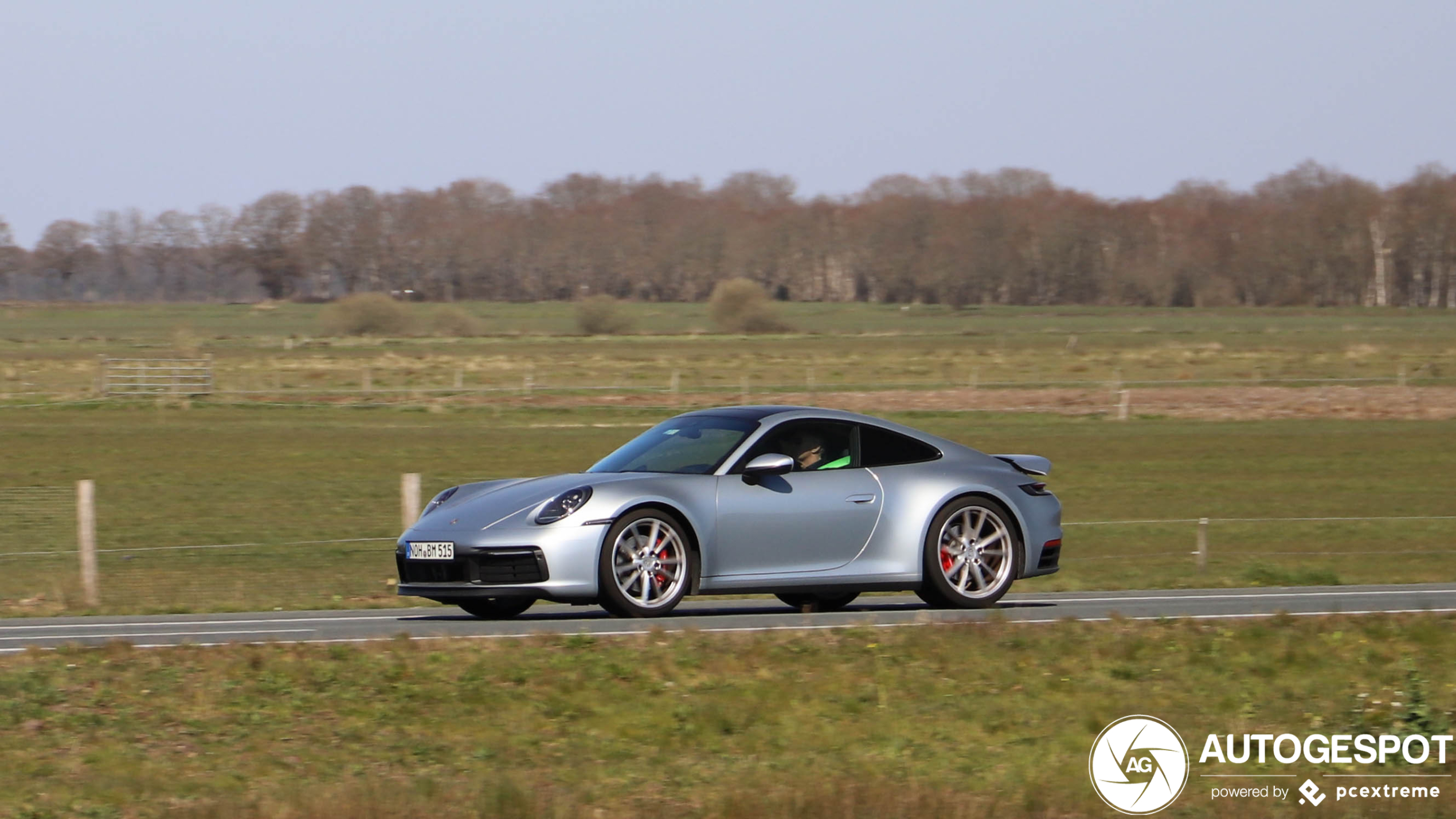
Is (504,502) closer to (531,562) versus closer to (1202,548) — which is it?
(531,562)

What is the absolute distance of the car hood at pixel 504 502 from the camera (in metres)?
9.88

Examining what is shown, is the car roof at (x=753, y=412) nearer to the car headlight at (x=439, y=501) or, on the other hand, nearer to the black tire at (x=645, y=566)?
the black tire at (x=645, y=566)

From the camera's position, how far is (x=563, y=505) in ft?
32.2

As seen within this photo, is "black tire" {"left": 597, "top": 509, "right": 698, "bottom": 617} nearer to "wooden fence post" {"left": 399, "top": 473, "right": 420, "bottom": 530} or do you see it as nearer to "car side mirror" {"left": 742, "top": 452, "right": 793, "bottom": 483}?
"car side mirror" {"left": 742, "top": 452, "right": 793, "bottom": 483}

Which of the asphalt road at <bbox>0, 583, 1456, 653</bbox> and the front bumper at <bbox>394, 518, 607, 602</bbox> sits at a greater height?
the front bumper at <bbox>394, 518, 607, 602</bbox>

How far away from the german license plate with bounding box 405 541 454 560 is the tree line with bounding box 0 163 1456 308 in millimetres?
98919

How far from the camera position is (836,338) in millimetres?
102750

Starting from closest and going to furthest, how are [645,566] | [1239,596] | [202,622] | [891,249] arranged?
[645,566], [202,622], [1239,596], [891,249]

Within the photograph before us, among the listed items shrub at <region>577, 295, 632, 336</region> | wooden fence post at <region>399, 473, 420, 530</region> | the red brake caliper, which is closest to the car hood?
the red brake caliper

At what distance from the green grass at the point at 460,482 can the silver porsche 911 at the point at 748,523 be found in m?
4.30

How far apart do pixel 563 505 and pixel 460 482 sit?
19758mm

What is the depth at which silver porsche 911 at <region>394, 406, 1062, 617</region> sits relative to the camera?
979cm

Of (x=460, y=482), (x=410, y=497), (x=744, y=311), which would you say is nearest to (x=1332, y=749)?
(x=410, y=497)

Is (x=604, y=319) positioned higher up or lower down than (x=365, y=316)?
lower down
